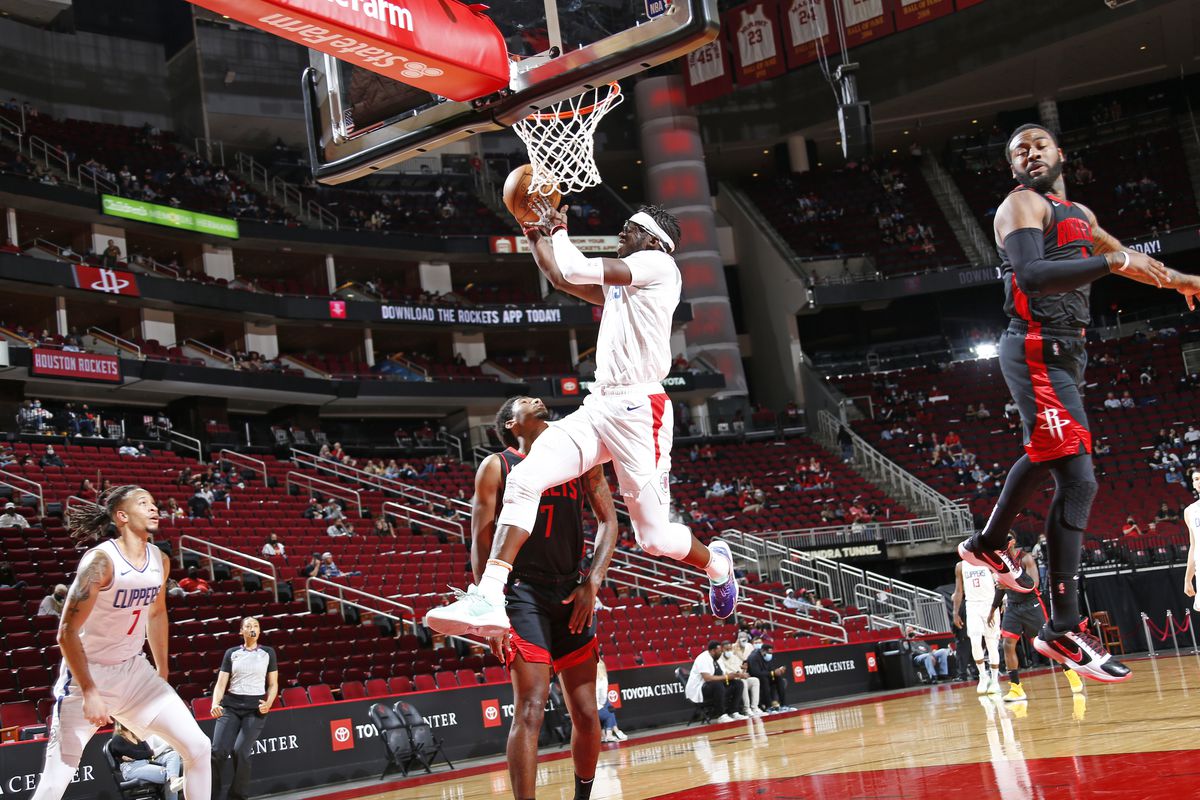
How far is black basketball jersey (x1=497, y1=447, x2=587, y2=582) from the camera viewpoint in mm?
5594

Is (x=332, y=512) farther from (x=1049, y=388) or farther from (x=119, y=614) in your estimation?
(x=1049, y=388)

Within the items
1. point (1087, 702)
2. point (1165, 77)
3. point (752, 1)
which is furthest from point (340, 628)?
point (1165, 77)

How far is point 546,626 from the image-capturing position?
219 inches

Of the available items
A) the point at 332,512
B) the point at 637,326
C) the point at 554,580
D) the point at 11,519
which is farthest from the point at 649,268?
the point at 332,512

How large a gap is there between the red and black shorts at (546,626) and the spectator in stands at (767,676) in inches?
520

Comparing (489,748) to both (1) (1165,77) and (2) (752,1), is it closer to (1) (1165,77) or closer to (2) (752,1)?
(2) (752,1)

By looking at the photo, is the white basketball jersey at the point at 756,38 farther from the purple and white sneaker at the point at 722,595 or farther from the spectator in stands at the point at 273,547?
the purple and white sneaker at the point at 722,595

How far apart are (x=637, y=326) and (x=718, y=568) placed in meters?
1.34

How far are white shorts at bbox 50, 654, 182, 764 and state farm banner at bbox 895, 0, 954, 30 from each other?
103 feet

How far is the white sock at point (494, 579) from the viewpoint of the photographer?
4.84m

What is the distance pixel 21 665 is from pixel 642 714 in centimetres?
860

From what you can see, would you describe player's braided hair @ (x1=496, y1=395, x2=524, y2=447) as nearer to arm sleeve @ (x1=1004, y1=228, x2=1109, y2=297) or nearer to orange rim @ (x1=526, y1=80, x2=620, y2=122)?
orange rim @ (x1=526, y1=80, x2=620, y2=122)

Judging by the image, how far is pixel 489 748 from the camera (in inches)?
616

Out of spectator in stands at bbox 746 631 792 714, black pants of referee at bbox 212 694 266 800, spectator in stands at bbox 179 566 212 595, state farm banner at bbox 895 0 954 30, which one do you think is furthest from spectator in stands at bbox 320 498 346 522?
state farm banner at bbox 895 0 954 30
